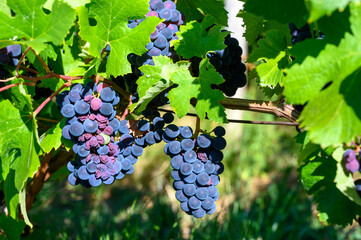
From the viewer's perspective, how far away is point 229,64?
3.66 ft

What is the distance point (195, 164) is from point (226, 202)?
8.74ft

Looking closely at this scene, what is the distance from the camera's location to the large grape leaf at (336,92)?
2.13 feet

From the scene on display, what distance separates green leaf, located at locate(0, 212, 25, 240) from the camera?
3.63ft

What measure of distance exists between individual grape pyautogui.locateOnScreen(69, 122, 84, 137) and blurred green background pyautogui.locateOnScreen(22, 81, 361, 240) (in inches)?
45.6

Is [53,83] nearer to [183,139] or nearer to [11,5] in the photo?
[11,5]

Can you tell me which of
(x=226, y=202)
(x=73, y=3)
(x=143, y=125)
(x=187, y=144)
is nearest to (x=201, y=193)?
(x=187, y=144)

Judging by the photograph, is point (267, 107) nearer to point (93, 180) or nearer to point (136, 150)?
point (136, 150)

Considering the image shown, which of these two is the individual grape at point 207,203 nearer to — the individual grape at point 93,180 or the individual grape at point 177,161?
the individual grape at point 177,161

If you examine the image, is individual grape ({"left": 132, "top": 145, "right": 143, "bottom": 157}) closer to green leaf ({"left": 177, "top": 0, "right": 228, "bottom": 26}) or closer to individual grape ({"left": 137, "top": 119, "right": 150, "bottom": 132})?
individual grape ({"left": 137, "top": 119, "right": 150, "bottom": 132})

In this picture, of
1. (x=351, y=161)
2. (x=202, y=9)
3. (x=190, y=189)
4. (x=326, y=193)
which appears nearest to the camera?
(x=351, y=161)

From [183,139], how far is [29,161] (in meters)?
0.40

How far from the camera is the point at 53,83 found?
107 centimetres

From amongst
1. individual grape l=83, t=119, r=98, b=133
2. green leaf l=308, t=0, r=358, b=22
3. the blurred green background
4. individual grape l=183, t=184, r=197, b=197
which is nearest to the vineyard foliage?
green leaf l=308, t=0, r=358, b=22

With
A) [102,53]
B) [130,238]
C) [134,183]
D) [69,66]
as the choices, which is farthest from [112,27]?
[134,183]
